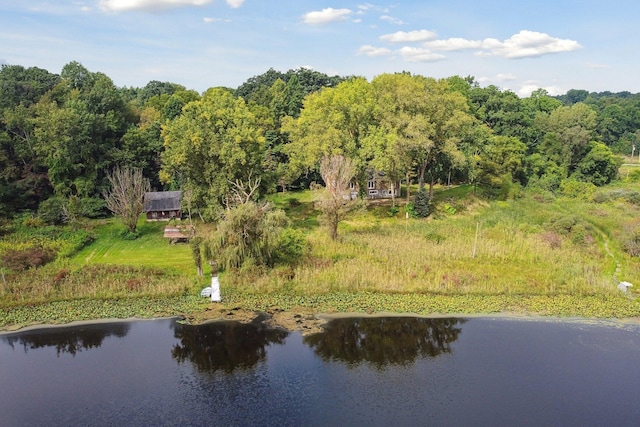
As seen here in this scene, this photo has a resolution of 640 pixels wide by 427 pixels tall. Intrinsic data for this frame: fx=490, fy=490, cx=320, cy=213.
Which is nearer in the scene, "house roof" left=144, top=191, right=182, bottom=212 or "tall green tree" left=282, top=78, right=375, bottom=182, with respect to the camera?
"tall green tree" left=282, top=78, right=375, bottom=182

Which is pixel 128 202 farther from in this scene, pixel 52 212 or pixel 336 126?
pixel 336 126

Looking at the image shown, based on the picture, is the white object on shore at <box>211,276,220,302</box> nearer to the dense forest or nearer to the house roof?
the dense forest

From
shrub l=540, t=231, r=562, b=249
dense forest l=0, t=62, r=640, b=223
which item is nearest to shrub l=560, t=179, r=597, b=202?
dense forest l=0, t=62, r=640, b=223

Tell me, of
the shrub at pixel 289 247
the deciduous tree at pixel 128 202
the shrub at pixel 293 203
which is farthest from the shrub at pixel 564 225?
the deciduous tree at pixel 128 202

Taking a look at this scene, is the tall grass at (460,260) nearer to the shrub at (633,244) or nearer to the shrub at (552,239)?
the shrub at (552,239)

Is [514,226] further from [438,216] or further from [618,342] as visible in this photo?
[618,342]

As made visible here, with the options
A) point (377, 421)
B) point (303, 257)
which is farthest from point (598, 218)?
point (377, 421)
